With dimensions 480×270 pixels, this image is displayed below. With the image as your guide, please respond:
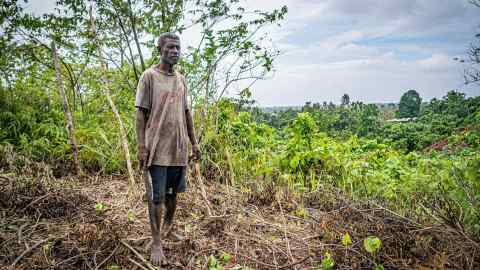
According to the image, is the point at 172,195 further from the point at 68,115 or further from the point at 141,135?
the point at 68,115

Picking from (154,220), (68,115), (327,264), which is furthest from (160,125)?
(68,115)

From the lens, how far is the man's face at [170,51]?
2.65 meters

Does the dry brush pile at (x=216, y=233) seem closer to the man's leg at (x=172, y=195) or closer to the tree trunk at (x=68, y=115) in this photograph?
the man's leg at (x=172, y=195)

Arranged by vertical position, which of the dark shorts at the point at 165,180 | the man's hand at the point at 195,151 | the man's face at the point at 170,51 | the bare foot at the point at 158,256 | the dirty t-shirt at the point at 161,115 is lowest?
the bare foot at the point at 158,256

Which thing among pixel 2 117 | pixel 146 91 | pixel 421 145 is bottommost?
pixel 421 145

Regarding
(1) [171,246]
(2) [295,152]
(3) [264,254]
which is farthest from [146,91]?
(2) [295,152]

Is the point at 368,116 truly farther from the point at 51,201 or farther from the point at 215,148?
the point at 51,201

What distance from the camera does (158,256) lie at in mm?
2682

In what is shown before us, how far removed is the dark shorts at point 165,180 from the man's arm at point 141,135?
0.34 ft

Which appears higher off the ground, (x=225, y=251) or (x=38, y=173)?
(x=38, y=173)

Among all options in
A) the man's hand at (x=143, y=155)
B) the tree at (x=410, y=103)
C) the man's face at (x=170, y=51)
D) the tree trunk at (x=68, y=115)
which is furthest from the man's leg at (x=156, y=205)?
the tree at (x=410, y=103)

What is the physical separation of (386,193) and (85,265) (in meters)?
3.49

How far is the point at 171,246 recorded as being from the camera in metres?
2.95

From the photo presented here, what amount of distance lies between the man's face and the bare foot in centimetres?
145
